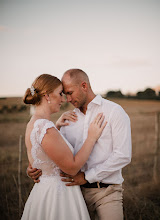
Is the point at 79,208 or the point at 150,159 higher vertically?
the point at 79,208

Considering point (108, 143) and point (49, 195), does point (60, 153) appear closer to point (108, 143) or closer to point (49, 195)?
point (49, 195)

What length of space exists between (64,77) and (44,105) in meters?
0.48

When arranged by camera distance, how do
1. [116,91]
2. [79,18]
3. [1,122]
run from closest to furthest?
1. [79,18]
2. [116,91]
3. [1,122]

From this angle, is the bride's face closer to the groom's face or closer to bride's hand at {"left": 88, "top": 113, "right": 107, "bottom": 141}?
the groom's face

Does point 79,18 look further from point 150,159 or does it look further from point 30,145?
point 30,145

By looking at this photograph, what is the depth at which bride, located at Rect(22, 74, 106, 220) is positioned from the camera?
2.11m

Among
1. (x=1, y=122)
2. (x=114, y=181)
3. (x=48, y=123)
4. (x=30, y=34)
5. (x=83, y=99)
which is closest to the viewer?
(x=48, y=123)

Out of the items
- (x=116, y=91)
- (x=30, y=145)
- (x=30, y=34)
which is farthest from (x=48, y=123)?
(x=116, y=91)

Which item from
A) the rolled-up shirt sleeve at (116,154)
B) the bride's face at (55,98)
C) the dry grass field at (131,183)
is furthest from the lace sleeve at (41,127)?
the rolled-up shirt sleeve at (116,154)

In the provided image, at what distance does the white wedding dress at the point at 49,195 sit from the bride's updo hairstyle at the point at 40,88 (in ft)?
0.97

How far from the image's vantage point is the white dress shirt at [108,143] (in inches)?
96.3

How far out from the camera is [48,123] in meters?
2.20

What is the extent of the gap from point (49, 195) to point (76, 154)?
507 millimetres

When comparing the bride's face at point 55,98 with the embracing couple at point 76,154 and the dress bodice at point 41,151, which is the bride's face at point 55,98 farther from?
the dress bodice at point 41,151
